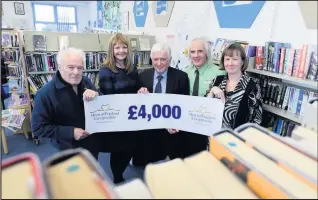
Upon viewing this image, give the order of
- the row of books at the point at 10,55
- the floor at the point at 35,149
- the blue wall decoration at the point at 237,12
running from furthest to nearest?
the row of books at the point at 10,55 → the floor at the point at 35,149 → the blue wall decoration at the point at 237,12

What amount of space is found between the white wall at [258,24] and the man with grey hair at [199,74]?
1.04 meters

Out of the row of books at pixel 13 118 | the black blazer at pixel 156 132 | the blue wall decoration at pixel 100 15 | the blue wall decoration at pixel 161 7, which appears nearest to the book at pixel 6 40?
the row of books at pixel 13 118

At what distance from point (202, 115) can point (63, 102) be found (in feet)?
3.74

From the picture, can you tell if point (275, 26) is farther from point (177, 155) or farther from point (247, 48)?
point (177, 155)

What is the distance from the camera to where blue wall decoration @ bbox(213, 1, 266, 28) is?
3052 mm

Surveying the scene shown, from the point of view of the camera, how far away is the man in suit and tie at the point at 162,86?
2.23 metres

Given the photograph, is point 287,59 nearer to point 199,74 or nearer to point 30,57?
point 199,74

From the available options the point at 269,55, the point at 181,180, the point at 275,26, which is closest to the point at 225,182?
the point at 181,180

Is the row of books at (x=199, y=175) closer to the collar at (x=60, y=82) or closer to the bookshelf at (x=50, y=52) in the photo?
the collar at (x=60, y=82)

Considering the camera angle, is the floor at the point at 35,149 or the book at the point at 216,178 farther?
the floor at the point at 35,149

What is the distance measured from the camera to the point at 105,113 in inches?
78.5

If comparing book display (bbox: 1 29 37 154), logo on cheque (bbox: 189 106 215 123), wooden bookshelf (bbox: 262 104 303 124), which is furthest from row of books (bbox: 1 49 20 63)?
wooden bookshelf (bbox: 262 104 303 124)

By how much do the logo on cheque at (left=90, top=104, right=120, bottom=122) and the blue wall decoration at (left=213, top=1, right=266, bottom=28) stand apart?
7.59 ft

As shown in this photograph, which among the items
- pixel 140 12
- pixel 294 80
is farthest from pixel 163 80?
pixel 140 12
